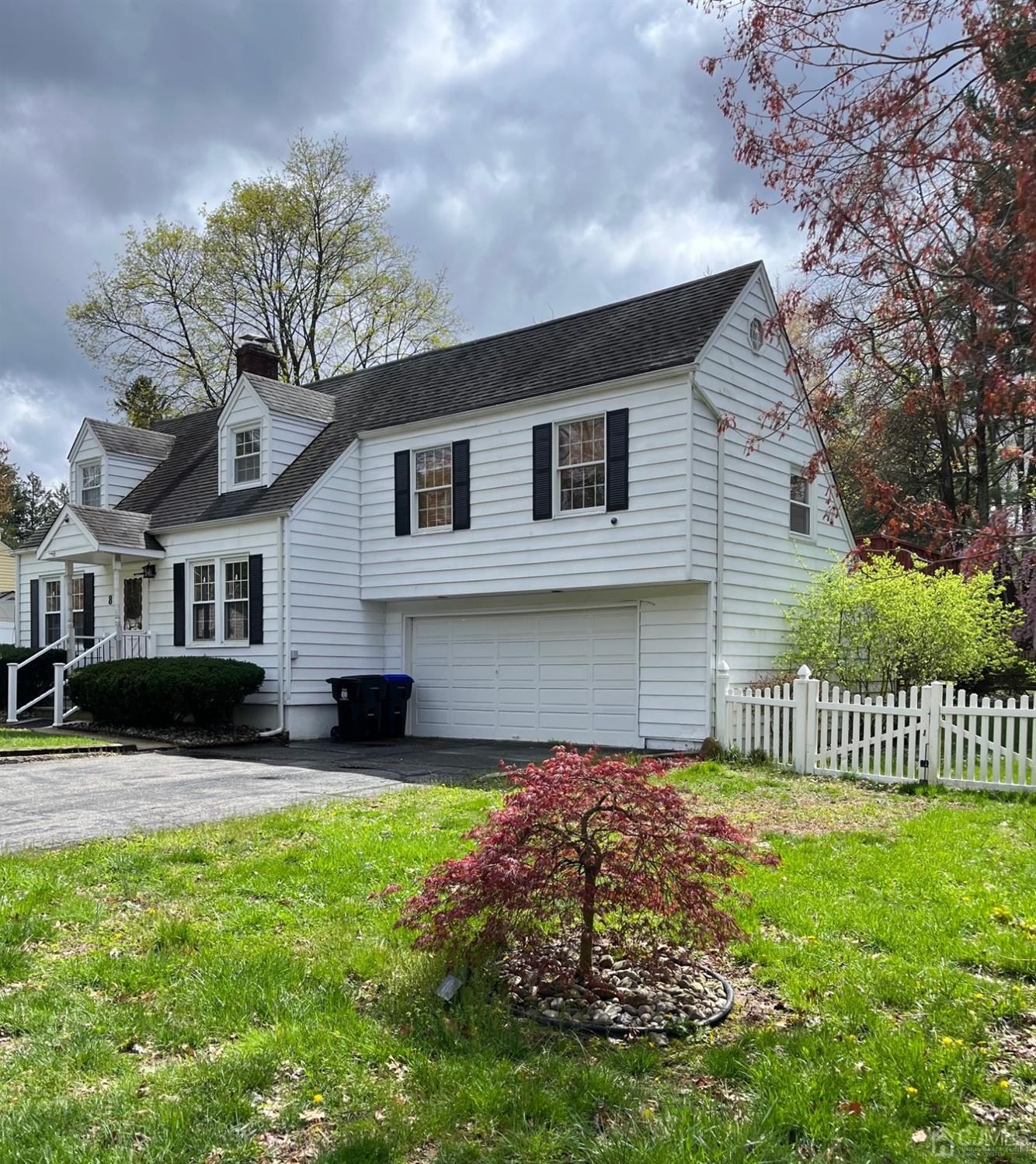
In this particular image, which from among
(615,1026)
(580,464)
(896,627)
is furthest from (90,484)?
(615,1026)

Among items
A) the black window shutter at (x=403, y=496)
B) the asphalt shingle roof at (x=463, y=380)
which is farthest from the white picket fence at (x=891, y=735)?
the black window shutter at (x=403, y=496)

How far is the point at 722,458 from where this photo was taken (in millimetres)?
13430

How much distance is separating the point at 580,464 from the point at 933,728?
6.31m

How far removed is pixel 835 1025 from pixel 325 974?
7.60 ft

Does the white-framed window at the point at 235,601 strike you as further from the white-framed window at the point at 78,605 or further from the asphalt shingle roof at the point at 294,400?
the white-framed window at the point at 78,605

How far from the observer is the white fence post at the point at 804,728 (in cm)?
1128

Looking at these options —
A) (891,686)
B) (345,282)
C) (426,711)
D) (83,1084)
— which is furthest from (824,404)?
(345,282)

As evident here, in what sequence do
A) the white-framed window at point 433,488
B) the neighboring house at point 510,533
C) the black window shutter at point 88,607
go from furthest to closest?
1. the black window shutter at point 88,607
2. the white-framed window at point 433,488
3. the neighboring house at point 510,533

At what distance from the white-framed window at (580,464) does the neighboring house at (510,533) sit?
0.04 m

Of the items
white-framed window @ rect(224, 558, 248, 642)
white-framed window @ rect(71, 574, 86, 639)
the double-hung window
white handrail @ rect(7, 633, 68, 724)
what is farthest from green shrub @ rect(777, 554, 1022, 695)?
the double-hung window

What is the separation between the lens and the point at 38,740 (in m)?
14.7

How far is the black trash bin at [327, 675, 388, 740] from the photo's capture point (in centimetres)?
1586

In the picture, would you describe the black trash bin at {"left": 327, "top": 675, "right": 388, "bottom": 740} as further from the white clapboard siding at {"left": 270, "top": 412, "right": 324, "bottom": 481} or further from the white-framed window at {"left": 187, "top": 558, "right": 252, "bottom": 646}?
the white clapboard siding at {"left": 270, "top": 412, "right": 324, "bottom": 481}

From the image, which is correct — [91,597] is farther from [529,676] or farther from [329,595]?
[529,676]
